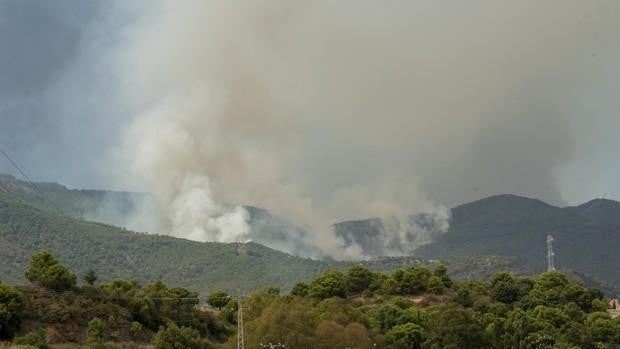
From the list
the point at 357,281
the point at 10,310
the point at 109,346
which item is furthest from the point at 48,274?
the point at 357,281

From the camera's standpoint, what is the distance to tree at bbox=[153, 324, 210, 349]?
8156cm

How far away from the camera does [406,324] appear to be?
105 m

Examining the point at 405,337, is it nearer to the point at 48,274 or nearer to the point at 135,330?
the point at 135,330

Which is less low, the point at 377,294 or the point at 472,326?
the point at 377,294

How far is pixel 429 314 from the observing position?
111m

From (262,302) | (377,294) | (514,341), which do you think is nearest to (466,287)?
(377,294)

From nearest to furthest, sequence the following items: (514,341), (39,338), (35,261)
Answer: (39,338), (35,261), (514,341)

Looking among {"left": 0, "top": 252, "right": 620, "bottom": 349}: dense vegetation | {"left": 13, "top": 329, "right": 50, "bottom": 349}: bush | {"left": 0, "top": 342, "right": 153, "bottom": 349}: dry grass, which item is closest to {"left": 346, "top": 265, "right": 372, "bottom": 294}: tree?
{"left": 0, "top": 252, "right": 620, "bottom": 349}: dense vegetation

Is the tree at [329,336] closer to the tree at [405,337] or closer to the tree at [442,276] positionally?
the tree at [405,337]

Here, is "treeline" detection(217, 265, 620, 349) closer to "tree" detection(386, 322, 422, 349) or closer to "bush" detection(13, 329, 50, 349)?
"tree" detection(386, 322, 422, 349)

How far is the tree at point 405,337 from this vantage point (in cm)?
10100

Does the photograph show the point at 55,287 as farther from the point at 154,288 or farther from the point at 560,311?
the point at 560,311

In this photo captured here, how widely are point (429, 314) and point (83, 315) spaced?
50.0 m

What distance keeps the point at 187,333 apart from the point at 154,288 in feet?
106
